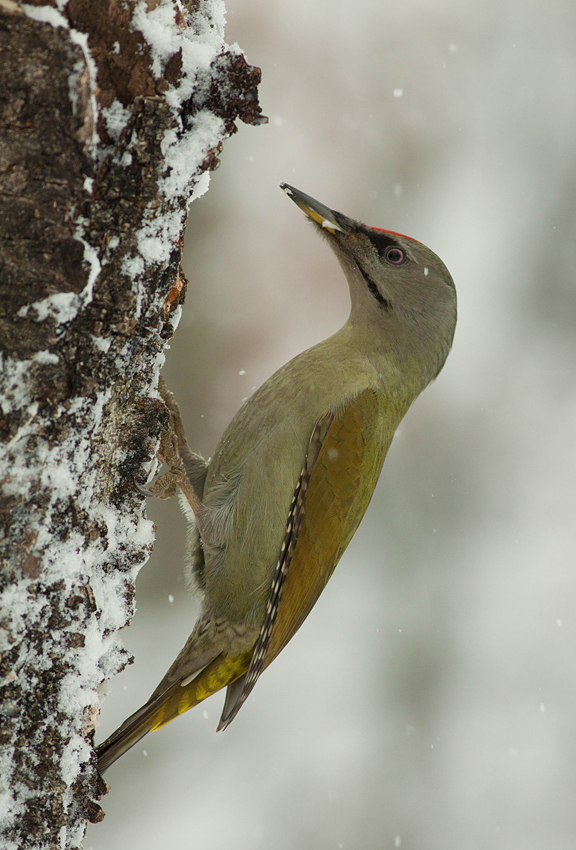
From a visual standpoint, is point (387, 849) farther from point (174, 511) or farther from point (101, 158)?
point (101, 158)

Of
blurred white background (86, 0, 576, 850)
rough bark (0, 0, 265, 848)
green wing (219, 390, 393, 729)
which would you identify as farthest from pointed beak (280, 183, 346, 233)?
blurred white background (86, 0, 576, 850)

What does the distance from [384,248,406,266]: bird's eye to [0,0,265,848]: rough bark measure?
1691 millimetres

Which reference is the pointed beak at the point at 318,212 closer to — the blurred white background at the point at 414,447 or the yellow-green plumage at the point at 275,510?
the yellow-green plumage at the point at 275,510

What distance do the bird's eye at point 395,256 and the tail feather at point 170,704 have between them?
1974 mm

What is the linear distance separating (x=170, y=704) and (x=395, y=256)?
2.30 metres

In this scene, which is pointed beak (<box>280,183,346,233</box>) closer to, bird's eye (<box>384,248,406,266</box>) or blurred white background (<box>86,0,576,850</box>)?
bird's eye (<box>384,248,406,266</box>)

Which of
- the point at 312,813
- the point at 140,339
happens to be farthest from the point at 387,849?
the point at 140,339

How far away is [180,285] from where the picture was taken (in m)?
2.25

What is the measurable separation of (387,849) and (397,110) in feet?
21.8

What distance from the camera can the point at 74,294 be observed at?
154 centimetres

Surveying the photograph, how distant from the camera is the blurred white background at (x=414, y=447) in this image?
5.88 m

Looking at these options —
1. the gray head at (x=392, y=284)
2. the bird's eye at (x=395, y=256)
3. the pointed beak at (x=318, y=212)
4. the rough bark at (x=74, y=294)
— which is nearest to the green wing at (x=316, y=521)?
the gray head at (x=392, y=284)

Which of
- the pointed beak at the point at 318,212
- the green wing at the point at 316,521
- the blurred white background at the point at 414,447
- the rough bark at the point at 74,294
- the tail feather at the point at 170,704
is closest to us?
the rough bark at the point at 74,294

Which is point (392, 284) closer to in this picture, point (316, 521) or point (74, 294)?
point (316, 521)
